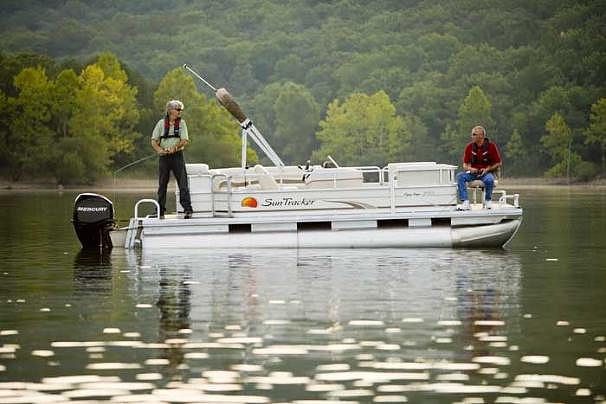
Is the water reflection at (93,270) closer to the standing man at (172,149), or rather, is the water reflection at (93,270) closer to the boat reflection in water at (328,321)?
the boat reflection in water at (328,321)

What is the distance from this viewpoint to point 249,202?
85.9ft

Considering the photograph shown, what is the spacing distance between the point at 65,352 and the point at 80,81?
127m

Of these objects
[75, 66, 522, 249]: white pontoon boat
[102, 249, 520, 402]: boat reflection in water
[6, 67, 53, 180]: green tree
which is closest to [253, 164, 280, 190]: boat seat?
[75, 66, 522, 249]: white pontoon boat

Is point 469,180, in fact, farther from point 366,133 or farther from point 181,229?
point 366,133

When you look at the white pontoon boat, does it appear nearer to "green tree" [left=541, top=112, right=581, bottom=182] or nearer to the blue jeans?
the blue jeans

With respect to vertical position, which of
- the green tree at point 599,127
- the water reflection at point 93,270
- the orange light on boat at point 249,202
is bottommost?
the water reflection at point 93,270

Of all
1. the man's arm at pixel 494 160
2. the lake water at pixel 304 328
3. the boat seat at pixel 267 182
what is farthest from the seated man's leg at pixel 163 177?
the man's arm at pixel 494 160

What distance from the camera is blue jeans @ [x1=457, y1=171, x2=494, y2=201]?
2592 centimetres

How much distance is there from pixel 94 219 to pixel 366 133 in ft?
545

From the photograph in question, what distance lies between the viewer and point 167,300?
58.9 ft

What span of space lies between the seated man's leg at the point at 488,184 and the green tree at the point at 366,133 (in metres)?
164

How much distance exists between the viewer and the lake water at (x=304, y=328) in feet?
39.0

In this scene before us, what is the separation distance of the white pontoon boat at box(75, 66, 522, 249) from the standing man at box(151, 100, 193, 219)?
12.9 inches

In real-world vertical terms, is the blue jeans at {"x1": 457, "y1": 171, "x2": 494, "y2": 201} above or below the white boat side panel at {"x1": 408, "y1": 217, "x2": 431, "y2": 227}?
above
